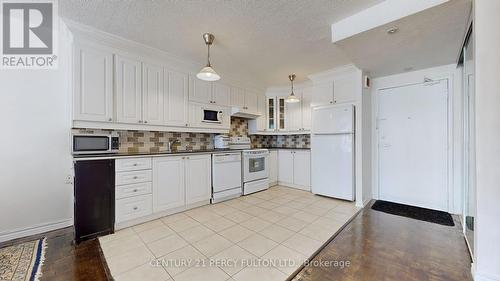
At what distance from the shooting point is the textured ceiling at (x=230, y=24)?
6.25 feet

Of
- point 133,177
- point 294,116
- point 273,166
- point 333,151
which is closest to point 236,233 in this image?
point 133,177

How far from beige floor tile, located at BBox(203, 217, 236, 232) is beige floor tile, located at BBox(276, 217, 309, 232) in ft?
2.04

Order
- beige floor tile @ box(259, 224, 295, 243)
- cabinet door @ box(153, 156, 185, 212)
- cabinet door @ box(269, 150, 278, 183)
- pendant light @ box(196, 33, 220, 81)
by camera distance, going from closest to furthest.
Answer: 1. beige floor tile @ box(259, 224, 295, 243)
2. pendant light @ box(196, 33, 220, 81)
3. cabinet door @ box(153, 156, 185, 212)
4. cabinet door @ box(269, 150, 278, 183)

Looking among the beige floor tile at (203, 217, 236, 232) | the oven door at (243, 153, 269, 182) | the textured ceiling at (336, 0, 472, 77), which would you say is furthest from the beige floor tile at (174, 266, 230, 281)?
the textured ceiling at (336, 0, 472, 77)

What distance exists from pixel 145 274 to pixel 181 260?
29 cm

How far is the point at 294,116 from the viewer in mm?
4621

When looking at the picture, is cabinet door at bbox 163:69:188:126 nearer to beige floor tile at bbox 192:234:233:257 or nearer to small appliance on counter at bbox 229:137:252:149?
small appliance on counter at bbox 229:137:252:149

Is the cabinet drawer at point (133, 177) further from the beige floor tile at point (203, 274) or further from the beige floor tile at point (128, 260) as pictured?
the beige floor tile at point (203, 274)

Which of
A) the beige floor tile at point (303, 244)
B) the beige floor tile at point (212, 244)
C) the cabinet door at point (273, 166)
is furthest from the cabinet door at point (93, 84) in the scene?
the cabinet door at point (273, 166)

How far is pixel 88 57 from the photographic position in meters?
2.35

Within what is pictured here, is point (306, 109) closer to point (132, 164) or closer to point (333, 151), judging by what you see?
point (333, 151)

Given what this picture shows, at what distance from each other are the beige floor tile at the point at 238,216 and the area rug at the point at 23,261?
1.82 metres

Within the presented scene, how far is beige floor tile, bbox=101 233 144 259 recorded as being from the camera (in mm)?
1908

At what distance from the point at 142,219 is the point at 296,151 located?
307cm
